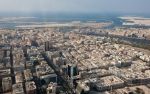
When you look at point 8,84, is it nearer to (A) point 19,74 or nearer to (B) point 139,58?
(A) point 19,74

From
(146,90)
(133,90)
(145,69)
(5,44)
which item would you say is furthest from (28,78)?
(5,44)

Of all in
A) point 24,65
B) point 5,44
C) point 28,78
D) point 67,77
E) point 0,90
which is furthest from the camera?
point 5,44

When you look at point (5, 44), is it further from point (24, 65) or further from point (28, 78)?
point (28, 78)

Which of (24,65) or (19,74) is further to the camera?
(24,65)

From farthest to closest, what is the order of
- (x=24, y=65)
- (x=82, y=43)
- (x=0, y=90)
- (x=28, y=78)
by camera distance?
1. (x=82, y=43)
2. (x=24, y=65)
3. (x=28, y=78)
4. (x=0, y=90)

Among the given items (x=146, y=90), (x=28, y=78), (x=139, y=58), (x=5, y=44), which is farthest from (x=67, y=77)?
(x=5, y=44)

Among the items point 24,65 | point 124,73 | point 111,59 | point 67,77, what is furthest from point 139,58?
point 24,65

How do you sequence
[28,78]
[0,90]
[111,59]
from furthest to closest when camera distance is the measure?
[111,59], [28,78], [0,90]

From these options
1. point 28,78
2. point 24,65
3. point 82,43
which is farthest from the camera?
point 82,43

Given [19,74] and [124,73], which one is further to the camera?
[124,73]
